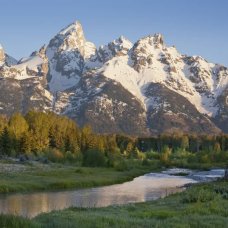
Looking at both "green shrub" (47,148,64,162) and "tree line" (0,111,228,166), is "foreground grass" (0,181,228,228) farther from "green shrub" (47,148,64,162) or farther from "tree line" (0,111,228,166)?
"green shrub" (47,148,64,162)

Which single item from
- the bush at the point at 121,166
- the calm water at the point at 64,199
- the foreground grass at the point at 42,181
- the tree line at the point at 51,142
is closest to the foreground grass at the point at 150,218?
the calm water at the point at 64,199


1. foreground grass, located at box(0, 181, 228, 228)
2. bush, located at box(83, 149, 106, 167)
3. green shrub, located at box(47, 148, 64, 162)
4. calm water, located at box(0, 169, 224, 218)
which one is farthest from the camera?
bush, located at box(83, 149, 106, 167)

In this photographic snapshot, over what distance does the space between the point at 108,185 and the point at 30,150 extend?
61174mm

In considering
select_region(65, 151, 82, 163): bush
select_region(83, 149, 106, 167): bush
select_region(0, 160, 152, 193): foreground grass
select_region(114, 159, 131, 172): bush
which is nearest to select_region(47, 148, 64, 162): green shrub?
select_region(65, 151, 82, 163): bush

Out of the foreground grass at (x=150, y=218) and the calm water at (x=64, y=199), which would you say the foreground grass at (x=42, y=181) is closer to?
the calm water at (x=64, y=199)

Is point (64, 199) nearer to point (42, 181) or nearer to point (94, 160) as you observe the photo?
point (42, 181)

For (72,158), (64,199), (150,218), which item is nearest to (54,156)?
(72,158)

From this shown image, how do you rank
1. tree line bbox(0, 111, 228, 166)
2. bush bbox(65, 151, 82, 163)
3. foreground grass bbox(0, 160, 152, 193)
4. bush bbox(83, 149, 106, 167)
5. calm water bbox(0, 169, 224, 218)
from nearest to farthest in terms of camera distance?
calm water bbox(0, 169, 224, 218), foreground grass bbox(0, 160, 152, 193), bush bbox(83, 149, 106, 167), bush bbox(65, 151, 82, 163), tree line bbox(0, 111, 228, 166)

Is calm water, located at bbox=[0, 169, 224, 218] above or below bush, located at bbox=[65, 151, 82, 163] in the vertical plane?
below

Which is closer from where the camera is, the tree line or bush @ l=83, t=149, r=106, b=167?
bush @ l=83, t=149, r=106, b=167

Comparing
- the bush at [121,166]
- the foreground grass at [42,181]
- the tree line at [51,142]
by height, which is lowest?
the foreground grass at [42,181]

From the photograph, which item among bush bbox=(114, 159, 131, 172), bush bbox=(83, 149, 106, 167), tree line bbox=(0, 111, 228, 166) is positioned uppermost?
tree line bbox=(0, 111, 228, 166)

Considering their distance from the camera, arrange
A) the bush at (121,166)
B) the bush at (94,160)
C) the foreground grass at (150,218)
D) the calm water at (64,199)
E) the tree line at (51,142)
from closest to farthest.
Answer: the foreground grass at (150,218), the calm water at (64,199), the bush at (121,166), the bush at (94,160), the tree line at (51,142)

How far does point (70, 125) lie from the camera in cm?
18275
